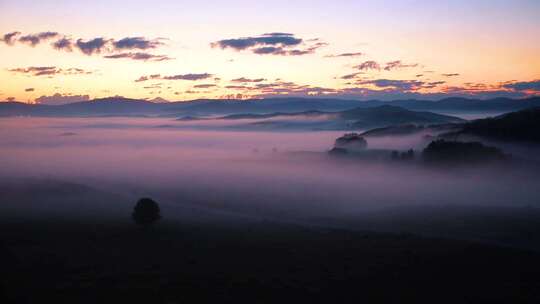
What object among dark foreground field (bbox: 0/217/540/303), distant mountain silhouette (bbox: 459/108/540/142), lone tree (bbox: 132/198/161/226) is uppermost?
distant mountain silhouette (bbox: 459/108/540/142)

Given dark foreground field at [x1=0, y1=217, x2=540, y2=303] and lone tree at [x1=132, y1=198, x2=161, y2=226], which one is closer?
dark foreground field at [x1=0, y1=217, x2=540, y2=303]

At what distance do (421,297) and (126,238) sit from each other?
27.8 metres

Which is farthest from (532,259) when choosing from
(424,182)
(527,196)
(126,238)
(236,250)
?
(424,182)

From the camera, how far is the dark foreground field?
100 ft

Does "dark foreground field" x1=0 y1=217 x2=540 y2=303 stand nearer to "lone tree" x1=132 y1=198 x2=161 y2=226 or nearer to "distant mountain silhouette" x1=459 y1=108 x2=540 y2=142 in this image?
"lone tree" x1=132 y1=198 x2=161 y2=226

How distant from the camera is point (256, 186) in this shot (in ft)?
334

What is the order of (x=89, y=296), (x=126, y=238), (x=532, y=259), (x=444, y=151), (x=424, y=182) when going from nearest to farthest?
1. (x=89, y=296)
2. (x=532, y=259)
3. (x=126, y=238)
4. (x=424, y=182)
5. (x=444, y=151)

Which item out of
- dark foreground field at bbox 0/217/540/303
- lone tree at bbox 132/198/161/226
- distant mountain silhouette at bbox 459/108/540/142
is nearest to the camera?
dark foreground field at bbox 0/217/540/303

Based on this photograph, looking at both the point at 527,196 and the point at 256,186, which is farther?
the point at 256,186

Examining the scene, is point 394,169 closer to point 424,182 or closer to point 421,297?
point 424,182

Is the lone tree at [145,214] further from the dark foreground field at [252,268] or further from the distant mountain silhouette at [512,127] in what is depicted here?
the distant mountain silhouette at [512,127]

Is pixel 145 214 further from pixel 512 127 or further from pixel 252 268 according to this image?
pixel 512 127

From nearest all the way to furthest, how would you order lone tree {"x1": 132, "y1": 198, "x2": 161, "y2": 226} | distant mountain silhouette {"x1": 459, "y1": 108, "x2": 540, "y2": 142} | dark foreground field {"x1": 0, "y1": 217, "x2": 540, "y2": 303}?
dark foreground field {"x1": 0, "y1": 217, "x2": 540, "y2": 303} < lone tree {"x1": 132, "y1": 198, "x2": 161, "y2": 226} < distant mountain silhouette {"x1": 459, "y1": 108, "x2": 540, "y2": 142}

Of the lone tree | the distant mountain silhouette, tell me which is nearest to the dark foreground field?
the lone tree
